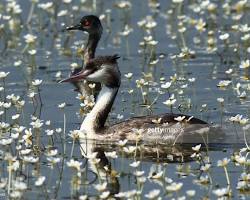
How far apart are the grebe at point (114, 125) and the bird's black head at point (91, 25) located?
473 centimetres

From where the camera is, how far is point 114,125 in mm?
15789

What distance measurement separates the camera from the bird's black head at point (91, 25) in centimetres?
2066

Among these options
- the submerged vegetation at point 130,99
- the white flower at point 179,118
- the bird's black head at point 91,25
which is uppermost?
the bird's black head at point 91,25

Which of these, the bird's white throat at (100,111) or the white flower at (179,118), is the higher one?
the white flower at (179,118)

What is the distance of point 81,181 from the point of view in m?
12.9

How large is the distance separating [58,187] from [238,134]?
132 inches

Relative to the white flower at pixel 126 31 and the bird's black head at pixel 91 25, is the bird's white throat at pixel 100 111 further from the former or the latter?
the white flower at pixel 126 31

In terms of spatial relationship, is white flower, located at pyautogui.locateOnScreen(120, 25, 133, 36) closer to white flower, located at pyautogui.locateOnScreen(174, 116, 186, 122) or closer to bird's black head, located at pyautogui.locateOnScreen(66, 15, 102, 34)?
bird's black head, located at pyautogui.locateOnScreen(66, 15, 102, 34)

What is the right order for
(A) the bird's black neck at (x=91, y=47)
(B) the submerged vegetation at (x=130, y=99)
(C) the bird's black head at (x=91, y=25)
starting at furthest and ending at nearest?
(C) the bird's black head at (x=91, y=25) < (A) the bird's black neck at (x=91, y=47) < (B) the submerged vegetation at (x=130, y=99)

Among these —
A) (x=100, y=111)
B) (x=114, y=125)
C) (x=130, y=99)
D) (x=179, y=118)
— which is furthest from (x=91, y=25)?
(x=179, y=118)

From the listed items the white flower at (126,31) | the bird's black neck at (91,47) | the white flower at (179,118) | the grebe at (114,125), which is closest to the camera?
the white flower at (179,118)

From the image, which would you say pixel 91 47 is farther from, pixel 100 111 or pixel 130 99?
pixel 100 111

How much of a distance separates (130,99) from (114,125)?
216 cm

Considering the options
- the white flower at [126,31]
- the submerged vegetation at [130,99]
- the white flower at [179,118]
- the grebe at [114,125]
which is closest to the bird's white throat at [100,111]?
the grebe at [114,125]
